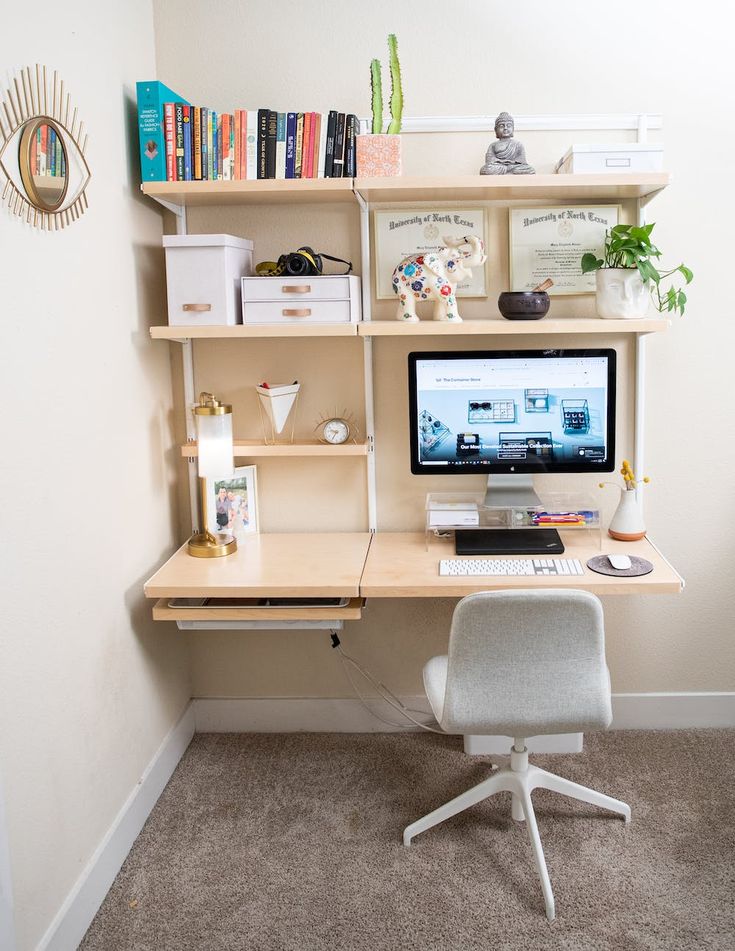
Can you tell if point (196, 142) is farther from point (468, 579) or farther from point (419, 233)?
point (468, 579)

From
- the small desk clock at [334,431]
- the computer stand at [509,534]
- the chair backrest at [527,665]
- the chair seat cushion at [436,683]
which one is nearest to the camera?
the chair backrest at [527,665]

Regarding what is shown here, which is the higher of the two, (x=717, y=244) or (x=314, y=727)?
(x=717, y=244)

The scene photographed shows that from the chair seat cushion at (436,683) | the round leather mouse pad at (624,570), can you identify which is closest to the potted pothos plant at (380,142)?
the round leather mouse pad at (624,570)

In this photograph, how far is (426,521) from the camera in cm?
278

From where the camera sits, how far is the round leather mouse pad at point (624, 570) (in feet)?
7.75

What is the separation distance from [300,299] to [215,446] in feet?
1.59

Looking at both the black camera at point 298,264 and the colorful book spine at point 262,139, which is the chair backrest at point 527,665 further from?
the colorful book spine at point 262,139

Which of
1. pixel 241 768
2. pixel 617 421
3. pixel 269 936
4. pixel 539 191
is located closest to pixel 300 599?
Answer: pixel 241 768

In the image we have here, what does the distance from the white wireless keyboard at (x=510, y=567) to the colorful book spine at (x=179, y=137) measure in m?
1.30

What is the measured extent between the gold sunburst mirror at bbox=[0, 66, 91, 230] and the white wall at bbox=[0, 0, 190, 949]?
5cm

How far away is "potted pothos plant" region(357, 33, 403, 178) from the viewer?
96.3 inches

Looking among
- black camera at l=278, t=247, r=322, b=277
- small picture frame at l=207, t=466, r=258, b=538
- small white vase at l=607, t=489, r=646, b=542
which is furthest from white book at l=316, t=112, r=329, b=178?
small white vase at l=607, t=489, r=646, b=542

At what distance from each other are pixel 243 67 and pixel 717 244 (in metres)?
1.51

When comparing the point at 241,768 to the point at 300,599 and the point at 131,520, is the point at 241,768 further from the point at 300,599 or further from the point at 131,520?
the point at 131,520
